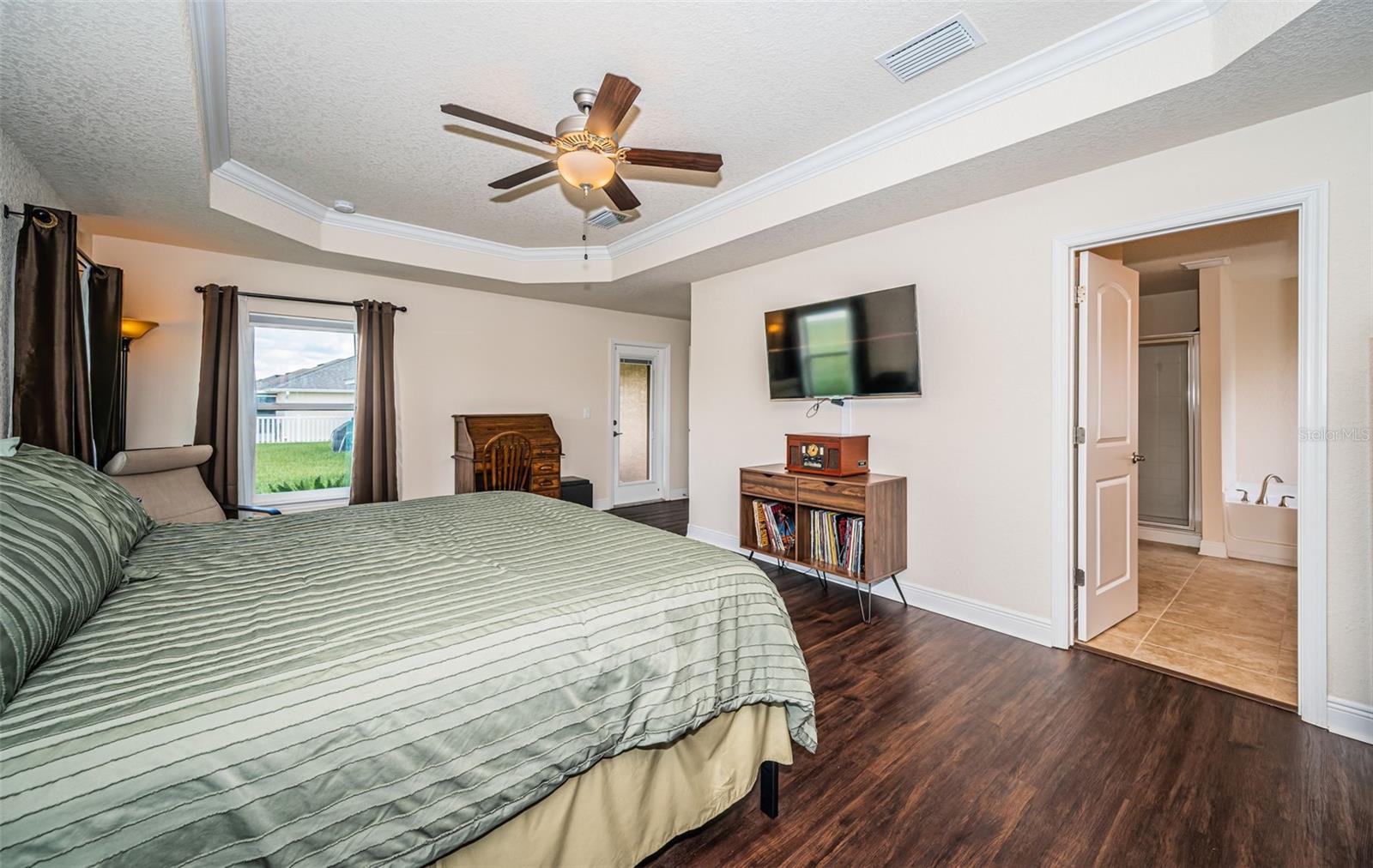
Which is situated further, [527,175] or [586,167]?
[527,175]

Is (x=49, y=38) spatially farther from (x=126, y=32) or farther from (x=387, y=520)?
(x=387, y=520)

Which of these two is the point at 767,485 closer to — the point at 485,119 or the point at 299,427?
the point at 485,119

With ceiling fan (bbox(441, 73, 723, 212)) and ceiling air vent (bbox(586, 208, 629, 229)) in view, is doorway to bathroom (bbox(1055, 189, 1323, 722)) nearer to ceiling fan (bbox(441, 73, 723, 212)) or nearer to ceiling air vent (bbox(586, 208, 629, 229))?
ceiling fan (bbox(441, 73, 723, 212))

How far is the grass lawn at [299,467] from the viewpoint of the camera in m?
4.28

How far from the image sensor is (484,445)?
467 cm

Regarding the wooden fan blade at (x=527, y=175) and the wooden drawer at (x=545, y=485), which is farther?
the wooden drawer at (x=545, y=485)

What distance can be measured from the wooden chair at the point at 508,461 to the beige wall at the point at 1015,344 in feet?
6.51

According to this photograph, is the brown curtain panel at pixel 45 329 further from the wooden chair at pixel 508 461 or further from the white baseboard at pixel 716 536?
the white baseboard at pixel 716 536

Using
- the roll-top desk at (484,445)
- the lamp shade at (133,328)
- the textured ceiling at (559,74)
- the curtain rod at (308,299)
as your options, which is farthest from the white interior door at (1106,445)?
the lamp shade at (133,328)

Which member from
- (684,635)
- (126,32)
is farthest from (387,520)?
(126,32)

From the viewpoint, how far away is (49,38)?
5.60ft

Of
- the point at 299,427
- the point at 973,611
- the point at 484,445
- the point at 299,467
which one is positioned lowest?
the point at 973,611

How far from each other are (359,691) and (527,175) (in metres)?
2.23

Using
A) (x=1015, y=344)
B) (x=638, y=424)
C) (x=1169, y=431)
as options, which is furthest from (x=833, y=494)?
(x=1169, y=431)
